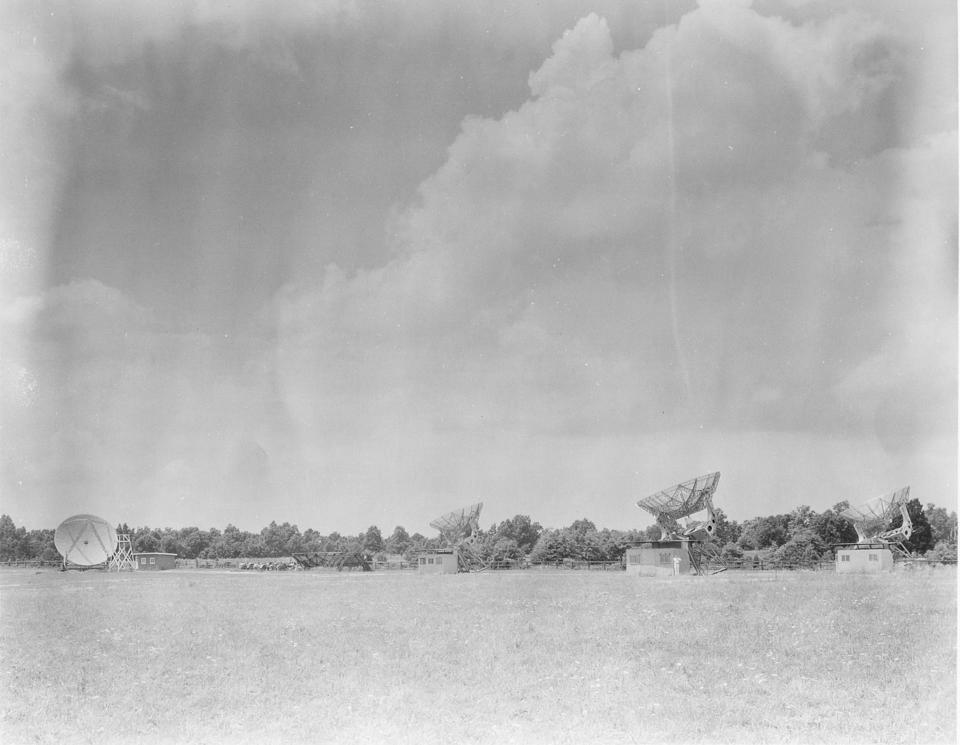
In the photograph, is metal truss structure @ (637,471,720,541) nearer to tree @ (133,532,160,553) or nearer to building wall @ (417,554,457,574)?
building wall @ (417,554,457,574)

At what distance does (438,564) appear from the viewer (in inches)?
2276

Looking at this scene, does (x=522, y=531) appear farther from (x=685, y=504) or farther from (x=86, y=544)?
(x=86, y=544)

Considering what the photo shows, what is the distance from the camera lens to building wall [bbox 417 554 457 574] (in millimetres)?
56969

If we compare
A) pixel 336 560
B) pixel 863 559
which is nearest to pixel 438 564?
pixel 336 560

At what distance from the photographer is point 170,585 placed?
37.3 meters

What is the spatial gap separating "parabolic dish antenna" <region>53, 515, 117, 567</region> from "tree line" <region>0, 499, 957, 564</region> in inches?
27.2

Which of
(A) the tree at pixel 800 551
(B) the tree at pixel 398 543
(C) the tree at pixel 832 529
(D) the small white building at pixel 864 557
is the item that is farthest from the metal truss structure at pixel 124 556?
(C) the tree at pixel 832 529

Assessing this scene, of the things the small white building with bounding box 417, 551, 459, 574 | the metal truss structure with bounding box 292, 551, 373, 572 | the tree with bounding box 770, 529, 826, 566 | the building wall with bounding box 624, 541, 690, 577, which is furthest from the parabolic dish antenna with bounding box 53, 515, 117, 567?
the tree with bounding box 770, 529, 826, 566

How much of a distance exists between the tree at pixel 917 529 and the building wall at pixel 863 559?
6.70ft

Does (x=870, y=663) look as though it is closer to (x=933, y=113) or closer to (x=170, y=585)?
(x=933, y=113)

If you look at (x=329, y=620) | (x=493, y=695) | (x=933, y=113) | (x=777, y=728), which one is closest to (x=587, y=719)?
(x=493, y=695)

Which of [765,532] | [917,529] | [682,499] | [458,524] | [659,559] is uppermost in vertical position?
[682,499]

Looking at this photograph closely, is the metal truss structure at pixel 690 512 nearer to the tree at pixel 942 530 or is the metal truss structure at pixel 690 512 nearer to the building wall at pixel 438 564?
the tree at pixel 942 530

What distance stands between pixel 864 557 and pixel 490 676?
138 ft
